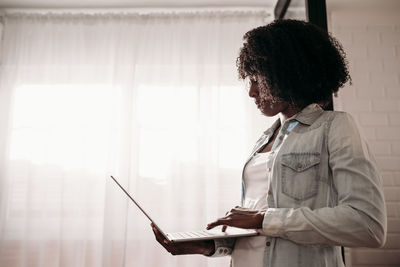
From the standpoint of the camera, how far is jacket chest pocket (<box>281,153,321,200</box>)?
773 mm

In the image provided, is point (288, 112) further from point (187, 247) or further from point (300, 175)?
point (187, 247)

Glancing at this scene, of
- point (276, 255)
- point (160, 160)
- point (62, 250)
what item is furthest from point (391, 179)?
point (62, 250)

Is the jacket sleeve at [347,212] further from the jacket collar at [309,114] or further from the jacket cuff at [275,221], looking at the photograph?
the jacket collar at [309,114]

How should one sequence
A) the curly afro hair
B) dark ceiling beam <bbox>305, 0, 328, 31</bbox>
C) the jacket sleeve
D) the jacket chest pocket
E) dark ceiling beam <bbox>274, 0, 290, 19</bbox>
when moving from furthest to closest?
dark ceiling beam <bbox>274, 0, 290, 19</bbox> → dark ceiling beam <bbox>305, 0, 328, 31</bbox> → the curly afro hair → the jacket chest pocket → the jacket sleeve

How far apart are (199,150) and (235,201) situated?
42 cm

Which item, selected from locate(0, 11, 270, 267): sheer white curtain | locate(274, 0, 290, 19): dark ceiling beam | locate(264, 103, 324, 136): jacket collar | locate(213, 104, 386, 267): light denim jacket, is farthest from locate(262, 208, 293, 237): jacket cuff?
locate(274, 0, 290, 19): dark ceiling beam

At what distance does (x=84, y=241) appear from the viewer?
2.15 metres

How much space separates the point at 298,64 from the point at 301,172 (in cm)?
29

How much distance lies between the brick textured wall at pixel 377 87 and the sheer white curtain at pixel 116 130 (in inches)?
25.0

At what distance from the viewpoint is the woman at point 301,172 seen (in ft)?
2.24

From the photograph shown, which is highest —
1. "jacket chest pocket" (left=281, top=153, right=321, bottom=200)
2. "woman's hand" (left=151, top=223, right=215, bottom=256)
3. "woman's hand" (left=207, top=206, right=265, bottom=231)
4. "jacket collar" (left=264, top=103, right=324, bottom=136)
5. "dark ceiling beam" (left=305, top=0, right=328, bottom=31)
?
"dark ceiling beam" (left=305, top=0, right=328, bottom=31)

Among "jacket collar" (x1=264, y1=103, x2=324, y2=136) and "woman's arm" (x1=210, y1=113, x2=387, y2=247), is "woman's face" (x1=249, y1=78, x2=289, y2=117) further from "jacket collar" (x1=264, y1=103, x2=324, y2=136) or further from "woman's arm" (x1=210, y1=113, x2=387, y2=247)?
"woman's arm" (x1=210, y1=113, x2=387, y2=247)

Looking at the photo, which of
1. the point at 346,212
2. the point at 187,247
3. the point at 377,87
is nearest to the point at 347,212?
the point at 346,212

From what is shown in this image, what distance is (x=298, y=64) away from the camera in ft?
2.86
